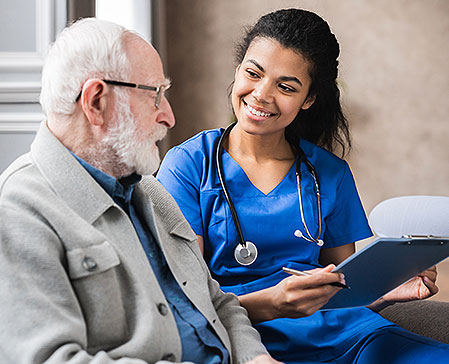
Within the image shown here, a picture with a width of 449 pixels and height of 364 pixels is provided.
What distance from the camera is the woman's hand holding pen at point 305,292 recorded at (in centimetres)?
136

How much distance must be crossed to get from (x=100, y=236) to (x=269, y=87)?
0.87 metres

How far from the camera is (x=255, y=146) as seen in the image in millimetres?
1799

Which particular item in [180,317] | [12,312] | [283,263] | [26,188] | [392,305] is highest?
[26,188]

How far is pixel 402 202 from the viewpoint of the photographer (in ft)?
5.65

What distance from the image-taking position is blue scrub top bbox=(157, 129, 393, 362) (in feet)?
5.12

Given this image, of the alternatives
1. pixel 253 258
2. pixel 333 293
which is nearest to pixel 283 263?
pixel 253 258

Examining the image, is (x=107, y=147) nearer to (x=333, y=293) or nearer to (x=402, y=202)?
(x=333, y=293)

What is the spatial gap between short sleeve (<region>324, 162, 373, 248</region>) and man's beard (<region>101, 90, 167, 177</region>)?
0.79 m

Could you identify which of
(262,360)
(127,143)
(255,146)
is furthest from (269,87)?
(262,360)

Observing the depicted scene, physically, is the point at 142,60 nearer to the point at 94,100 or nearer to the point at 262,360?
the point at 94,100

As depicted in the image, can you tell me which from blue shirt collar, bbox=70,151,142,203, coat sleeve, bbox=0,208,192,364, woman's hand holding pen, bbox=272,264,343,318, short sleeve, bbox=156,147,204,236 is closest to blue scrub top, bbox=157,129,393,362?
short sleeve, bbox=156,147,204,236

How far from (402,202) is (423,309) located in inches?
13.8

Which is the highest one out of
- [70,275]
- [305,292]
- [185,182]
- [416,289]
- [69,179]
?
[69,179]

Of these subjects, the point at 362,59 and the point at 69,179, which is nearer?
the point at 69,179
